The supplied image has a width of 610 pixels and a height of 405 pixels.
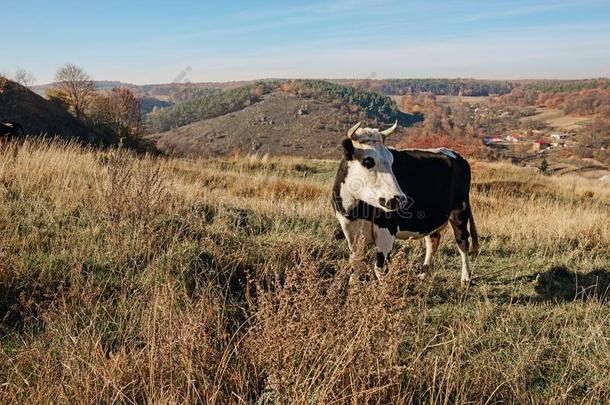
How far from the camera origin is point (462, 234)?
6.19m

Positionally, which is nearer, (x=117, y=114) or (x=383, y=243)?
(x=383, y=243)

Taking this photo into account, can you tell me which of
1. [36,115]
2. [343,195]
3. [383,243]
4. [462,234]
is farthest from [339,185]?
[36,115]

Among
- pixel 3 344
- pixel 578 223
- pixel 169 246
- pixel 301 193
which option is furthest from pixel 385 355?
pixel 301 193

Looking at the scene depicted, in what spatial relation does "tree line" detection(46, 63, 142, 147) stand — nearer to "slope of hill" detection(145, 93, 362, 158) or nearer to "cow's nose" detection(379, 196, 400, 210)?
"cow's nose" detection(379, 196, 400, 210)

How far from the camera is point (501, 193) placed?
16.1 m

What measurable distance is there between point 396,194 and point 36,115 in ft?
81.5

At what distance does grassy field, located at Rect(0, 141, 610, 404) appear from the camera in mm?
2479

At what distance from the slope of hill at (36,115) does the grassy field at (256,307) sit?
16.6 m

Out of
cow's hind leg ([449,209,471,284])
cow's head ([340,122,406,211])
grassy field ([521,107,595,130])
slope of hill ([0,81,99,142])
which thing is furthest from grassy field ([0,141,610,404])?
grassy field ([521,107,595,130])

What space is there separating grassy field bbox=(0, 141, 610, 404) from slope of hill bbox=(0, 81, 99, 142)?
54.6 ft

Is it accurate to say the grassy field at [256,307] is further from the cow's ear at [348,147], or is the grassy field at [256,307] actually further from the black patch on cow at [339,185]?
the cow's ear at [348,147]

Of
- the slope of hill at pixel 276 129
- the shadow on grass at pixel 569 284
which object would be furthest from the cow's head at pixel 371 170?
the slope of hill at pixel 276 129

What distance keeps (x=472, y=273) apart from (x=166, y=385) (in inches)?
192

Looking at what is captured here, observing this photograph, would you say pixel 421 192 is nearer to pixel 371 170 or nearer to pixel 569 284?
pixel 371 170
